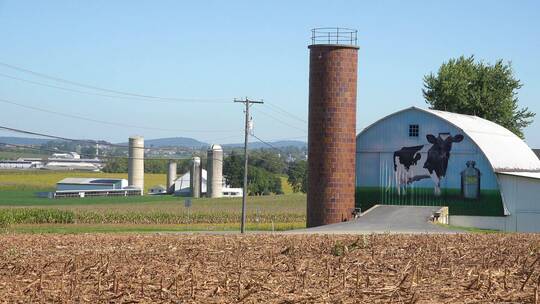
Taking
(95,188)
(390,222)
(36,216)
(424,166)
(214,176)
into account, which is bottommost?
(36,216)

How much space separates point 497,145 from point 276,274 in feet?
138

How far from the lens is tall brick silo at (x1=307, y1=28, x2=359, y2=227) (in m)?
53.3

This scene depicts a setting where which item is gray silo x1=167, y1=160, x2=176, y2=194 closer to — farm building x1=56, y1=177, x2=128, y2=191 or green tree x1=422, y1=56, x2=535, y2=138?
farm building x1=56, y1=177, x2=128, y2=191

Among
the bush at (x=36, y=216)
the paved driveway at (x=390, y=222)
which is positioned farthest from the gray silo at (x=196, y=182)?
the paved driveway at (x=390, y=222)

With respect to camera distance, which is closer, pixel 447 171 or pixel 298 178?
pixel 447 171

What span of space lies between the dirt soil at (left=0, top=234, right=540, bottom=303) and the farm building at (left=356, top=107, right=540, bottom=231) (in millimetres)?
26637

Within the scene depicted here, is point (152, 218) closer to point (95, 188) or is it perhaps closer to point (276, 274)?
point (276, 274)

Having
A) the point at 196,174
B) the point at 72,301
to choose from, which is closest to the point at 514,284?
the point at 72,301

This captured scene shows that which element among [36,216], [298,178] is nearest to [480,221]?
[36,216]

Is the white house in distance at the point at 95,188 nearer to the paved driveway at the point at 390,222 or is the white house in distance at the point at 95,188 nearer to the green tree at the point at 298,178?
the green tree at the point at 298,178

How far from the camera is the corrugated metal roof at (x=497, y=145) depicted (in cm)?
5400

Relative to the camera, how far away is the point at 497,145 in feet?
187

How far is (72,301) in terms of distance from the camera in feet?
45.1

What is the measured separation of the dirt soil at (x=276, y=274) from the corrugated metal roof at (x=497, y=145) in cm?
2735
